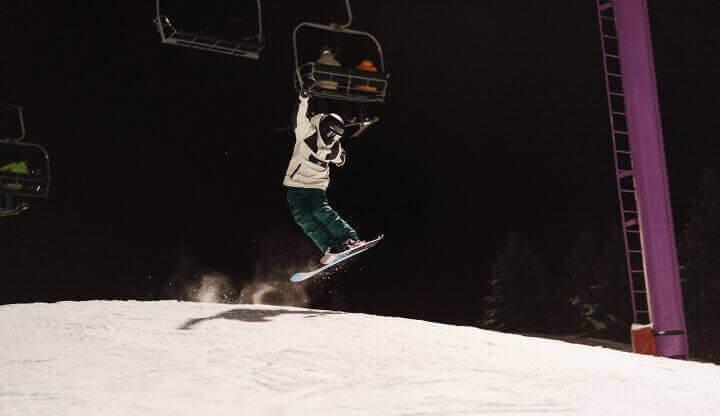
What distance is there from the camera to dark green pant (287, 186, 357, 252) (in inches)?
392

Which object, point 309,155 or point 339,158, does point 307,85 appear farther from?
point 339,158

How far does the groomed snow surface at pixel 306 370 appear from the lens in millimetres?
6008

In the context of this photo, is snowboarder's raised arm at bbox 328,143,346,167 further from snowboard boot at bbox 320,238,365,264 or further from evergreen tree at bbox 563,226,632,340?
evergreen tree at bbox 563,226,632,340

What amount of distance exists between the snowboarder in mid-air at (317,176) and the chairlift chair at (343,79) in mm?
212

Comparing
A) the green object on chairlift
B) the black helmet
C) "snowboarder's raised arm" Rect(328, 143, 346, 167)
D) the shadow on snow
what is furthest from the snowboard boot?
the green object on chairlift

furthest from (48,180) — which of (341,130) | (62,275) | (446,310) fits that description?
(446,310)

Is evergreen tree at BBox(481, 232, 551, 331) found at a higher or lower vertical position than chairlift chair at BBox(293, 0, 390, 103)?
lower

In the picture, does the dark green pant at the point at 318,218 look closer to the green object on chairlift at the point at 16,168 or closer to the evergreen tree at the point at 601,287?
the green object on chairlift at the point at 16,168

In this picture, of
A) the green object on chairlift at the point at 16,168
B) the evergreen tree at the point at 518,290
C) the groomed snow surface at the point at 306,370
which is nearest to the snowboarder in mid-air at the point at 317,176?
the groomed snow surface at the point at 306,370

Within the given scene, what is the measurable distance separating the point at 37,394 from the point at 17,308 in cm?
448

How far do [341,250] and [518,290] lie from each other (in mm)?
47092

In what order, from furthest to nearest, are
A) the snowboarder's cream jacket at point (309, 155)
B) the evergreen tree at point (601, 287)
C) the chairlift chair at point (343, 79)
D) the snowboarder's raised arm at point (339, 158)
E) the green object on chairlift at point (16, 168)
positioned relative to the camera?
the evergreen tree at point (601, 287), the green object on chairlift at point (16, 168), the snowboarder's raised arm at point (339, 158), the snowboarder's cream jacket at point (309, 155), the chairlift chair at point (343, 79)

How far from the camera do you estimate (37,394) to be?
6074 mm

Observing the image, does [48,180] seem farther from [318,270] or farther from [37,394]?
Result: [37,394]
